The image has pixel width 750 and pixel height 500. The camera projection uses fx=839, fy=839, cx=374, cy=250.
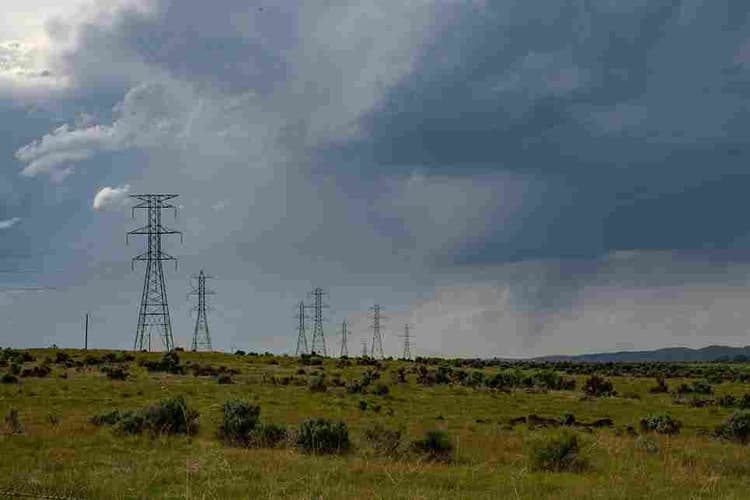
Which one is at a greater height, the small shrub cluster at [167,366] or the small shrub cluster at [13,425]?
the small shrub cluster at [167,366]

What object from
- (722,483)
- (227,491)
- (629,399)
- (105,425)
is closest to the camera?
(227,491)

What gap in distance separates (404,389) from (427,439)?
117 ft

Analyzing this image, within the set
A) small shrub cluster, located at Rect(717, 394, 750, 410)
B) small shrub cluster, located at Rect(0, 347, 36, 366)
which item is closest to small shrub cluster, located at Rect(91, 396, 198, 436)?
small shrub cluster, located at Rect(717, 394, 750, 410)

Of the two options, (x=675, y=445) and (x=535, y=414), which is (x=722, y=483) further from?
(x=535, y=414)

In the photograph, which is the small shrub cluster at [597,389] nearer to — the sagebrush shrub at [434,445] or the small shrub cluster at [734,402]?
the small shrub cluster at [734,402]

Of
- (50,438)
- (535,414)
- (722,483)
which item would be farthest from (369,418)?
(722,483)

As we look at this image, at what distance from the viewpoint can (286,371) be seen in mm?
72188

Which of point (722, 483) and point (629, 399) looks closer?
point (722, 483)

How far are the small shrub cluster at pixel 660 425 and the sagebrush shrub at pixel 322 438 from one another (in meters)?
20.3

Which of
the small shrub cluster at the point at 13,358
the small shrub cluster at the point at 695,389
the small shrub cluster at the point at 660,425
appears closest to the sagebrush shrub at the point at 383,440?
the small shrub cluster at the point at 660,425

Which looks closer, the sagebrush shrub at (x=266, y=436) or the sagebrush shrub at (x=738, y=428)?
the sagebrush shrub at (x=266, y=436)

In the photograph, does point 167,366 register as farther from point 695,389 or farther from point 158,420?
point 695,389

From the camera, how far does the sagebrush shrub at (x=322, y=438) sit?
22.9 m

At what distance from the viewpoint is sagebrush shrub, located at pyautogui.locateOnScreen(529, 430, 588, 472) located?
21.2 metres
